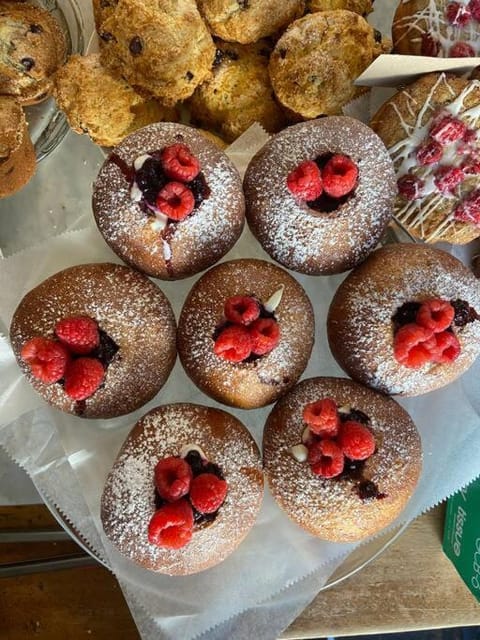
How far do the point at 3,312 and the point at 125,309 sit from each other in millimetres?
258

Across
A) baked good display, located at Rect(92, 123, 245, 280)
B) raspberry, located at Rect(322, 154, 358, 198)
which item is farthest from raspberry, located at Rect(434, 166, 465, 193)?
baked good display, located at Rect(92, 123, 245, 280)

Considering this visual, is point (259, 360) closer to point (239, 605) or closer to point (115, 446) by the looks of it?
point (115, 446)

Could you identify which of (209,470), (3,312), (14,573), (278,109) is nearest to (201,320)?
(209,470)

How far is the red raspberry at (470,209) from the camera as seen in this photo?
3.75 feet

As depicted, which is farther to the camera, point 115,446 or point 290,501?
point 115,446

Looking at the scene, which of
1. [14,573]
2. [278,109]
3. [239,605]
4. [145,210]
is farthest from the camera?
[14,573]

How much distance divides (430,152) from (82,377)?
67 centimetres

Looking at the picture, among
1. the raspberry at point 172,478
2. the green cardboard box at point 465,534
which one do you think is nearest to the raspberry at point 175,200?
the raspberry at point 172,478

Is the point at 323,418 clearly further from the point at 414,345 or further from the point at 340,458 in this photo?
the point at 414,345

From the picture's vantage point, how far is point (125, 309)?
3.40ft

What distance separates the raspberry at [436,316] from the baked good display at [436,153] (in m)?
0.24

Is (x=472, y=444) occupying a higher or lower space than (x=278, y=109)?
lower

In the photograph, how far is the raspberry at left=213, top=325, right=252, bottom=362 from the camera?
97 cm

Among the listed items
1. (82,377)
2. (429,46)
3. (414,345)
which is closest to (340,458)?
(414,345)
